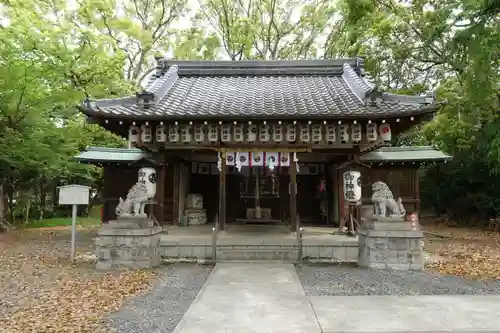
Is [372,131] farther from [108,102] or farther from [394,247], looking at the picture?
[108,102]

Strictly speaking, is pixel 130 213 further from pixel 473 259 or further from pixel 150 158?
pixel 473 259

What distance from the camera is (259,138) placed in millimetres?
11195

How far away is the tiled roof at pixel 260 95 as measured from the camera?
1037cm

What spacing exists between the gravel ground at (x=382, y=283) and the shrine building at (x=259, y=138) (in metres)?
3.12

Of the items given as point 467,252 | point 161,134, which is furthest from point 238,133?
point 467,252

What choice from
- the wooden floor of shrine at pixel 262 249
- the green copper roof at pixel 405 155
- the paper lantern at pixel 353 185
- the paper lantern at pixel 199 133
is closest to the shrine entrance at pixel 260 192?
the green copper roof at pixel 405 155

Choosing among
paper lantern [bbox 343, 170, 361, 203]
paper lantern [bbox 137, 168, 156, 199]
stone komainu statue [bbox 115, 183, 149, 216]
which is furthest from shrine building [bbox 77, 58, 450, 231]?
stone komainu statue [bbox 115, 183, 149, 216]

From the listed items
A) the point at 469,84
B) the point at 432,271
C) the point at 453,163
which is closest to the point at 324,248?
the point at 432,271

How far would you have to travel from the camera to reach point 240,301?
626 cm

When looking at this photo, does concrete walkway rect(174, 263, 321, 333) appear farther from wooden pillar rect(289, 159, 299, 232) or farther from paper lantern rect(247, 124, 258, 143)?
paper lantern rect(247, 124, 258, 143)

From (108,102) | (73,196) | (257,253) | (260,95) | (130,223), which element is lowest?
(257,253)

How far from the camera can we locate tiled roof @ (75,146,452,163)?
47.3 feet

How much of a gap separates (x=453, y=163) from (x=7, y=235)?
890 inches

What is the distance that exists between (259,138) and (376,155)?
19.1ft
